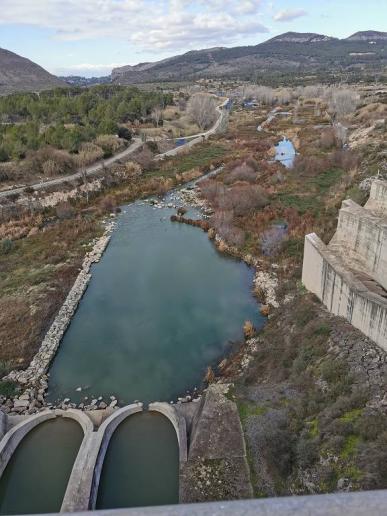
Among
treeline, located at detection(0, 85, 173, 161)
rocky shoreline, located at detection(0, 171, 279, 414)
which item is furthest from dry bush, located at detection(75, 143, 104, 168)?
rocky shoreline, located at detection(0, 171, 279, 414)

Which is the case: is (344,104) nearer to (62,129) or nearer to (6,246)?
(62,129)

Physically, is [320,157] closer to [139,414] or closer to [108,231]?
[108,231]

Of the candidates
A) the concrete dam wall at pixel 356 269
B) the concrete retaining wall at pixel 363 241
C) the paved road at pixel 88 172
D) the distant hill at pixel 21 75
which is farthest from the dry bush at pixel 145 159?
the distant hill at pixel 21 75

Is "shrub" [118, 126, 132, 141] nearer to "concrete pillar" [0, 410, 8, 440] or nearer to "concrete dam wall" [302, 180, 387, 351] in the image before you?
"concrete dam wall" [302, 180, 387, 351]

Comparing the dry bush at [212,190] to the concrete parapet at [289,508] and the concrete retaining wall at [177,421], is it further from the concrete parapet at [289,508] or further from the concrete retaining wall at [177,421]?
the concrete parapet at [289,508]

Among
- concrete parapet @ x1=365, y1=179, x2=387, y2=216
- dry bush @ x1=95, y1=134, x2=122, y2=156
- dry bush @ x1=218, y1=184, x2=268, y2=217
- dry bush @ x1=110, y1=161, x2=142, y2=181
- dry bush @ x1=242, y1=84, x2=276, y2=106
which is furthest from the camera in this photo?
dry bush @ x1=242, y1=84, x2=276, y2=106

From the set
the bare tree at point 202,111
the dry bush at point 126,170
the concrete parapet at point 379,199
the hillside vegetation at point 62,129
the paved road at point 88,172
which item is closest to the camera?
the concrete parapet at point 379,199
